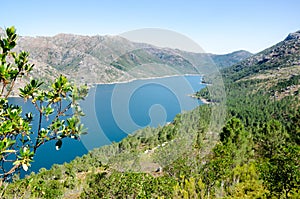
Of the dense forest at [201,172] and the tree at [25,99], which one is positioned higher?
the tree at [25,99]

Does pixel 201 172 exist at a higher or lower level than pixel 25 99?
lower

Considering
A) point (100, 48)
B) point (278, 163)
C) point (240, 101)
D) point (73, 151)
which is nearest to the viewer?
point (100, 48)

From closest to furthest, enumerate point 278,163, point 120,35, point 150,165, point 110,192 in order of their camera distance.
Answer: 1. point 120,35
2. point 278,163
3. point 110,192
4. point 150,165

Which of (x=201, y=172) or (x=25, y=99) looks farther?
(x=201, y=172)

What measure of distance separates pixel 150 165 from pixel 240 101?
2403 inches

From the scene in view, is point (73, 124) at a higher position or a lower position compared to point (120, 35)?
lower

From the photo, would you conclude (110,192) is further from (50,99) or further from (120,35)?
(50,99)

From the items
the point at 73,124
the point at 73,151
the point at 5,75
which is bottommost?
the point at 73,151

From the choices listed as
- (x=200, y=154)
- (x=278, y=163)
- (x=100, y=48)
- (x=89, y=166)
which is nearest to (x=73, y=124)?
(x=100, y=48)

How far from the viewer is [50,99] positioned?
9.05 ft

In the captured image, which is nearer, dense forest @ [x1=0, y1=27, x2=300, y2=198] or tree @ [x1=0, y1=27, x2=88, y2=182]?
tree @ [x1=0, y1=27, x2=88, y2=182]

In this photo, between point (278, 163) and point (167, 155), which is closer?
point (278, 163)

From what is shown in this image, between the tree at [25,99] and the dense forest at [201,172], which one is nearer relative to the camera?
the tree at [25,99]

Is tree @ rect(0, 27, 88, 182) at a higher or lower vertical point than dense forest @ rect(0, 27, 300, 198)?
higher
